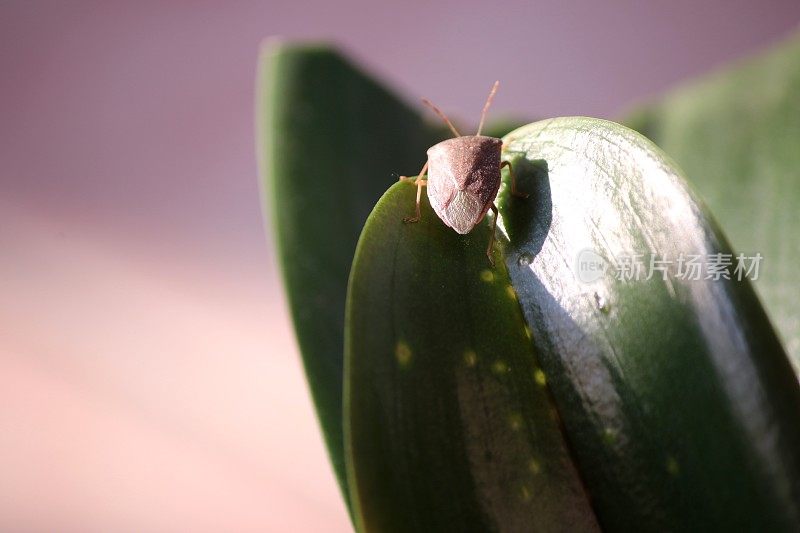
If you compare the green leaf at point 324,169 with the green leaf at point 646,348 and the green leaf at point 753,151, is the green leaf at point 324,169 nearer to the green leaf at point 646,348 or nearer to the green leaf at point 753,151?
the green leaf at point 646,348

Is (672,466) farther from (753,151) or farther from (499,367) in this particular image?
(753,151)

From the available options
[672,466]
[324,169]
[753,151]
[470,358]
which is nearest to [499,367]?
[470,358]

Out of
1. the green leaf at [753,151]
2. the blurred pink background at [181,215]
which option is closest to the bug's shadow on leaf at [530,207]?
the green leaf at [753,151]

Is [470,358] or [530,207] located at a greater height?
[530,207]

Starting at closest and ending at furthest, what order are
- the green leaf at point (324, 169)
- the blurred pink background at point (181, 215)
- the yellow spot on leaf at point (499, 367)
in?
the yellow spot on leaf at point (499, 367) < the green leaf at point (324, 169) < the blurred pink background at point (181, 215)

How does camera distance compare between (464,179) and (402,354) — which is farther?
(464,179)

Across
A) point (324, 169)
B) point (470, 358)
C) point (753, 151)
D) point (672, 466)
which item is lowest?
point (672, 466)

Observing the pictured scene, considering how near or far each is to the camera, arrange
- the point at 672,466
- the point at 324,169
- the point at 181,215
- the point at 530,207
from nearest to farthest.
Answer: the point at 672,466 < the point at 530,207 < the point at 324,169 < the point at 181,215
